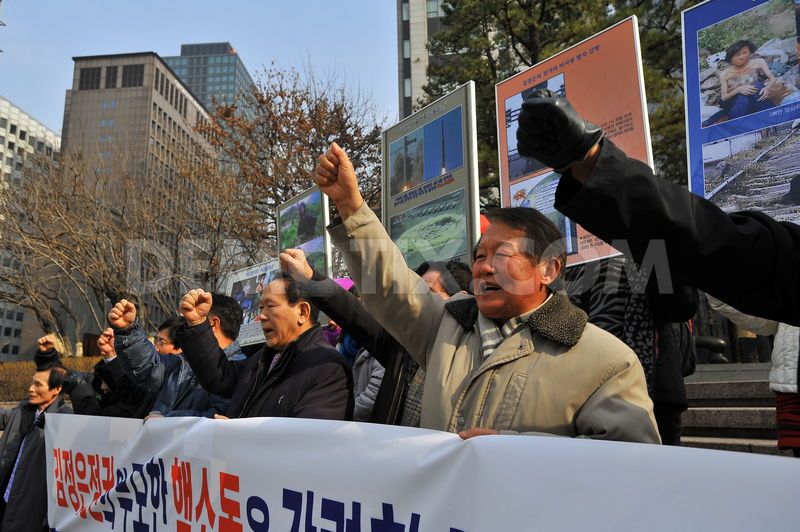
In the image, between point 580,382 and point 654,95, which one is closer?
point 580,382

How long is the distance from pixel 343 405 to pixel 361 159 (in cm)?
1767

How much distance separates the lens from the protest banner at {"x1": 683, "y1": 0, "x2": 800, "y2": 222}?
269 cm

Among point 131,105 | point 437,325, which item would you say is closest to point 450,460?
point 437,325

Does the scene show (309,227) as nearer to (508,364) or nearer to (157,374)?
(157,374)

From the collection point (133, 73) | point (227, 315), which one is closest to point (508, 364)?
point (227, 315)

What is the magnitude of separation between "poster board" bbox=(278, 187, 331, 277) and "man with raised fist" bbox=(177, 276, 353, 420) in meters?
1.73

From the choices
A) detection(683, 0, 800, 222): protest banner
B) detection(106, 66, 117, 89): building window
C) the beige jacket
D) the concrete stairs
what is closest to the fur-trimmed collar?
the beige jacket

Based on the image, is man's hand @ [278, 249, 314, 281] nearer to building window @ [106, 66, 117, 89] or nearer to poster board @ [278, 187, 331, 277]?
poster board @ [278, 187, 331, 277]

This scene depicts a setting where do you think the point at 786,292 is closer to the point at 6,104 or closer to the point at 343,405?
the point at 343,405

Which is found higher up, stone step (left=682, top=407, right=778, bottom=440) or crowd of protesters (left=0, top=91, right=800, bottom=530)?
crowd of protesters (left=0, top=91, right=800, bottom=530)

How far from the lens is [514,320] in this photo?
6.52ft

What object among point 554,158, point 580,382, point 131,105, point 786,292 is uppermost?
point 131,105

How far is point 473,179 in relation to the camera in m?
3.83

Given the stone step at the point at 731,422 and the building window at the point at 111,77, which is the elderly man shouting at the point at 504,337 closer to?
the stone step at the point at 731,422
